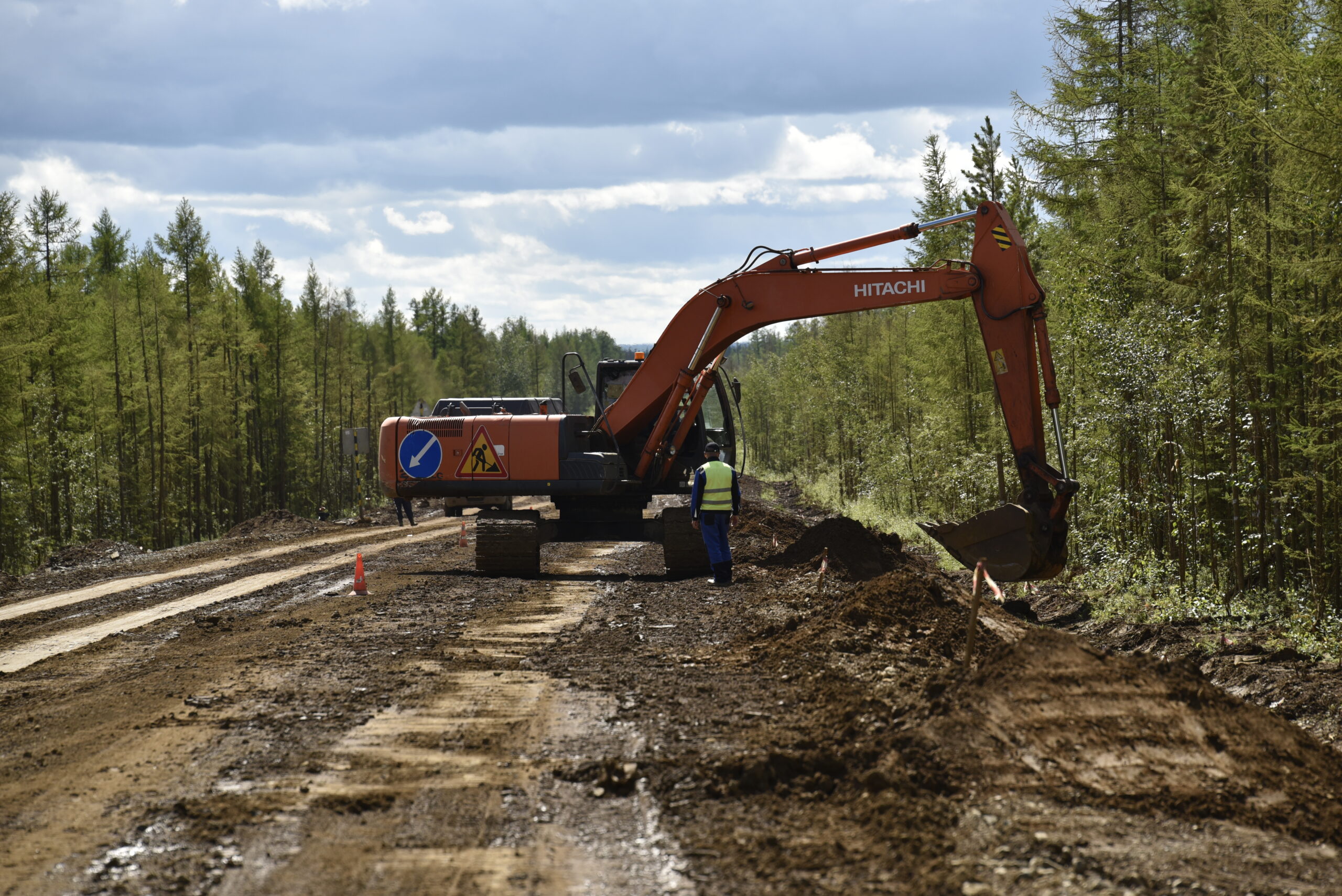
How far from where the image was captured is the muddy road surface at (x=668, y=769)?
4500 millimetres

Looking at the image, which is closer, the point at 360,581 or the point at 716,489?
the point at 716,489

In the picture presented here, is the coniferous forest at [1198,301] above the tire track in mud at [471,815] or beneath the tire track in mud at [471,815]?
above

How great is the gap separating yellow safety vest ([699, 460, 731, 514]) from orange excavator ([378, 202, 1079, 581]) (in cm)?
130

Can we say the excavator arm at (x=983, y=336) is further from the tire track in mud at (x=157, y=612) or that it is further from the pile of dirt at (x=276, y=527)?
the pile of dirt at (x=276, y=527)

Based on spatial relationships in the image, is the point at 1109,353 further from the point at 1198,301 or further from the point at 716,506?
the point at 716,506

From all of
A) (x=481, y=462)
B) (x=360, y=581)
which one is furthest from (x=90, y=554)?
(x=481, y=462)

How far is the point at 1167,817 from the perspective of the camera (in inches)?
197

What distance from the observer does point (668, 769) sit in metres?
5.76

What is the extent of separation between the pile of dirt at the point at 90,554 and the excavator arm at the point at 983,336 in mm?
13357

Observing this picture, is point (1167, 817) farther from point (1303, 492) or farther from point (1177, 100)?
point (1177, 100)

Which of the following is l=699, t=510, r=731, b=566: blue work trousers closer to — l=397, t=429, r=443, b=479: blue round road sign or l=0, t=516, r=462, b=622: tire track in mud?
l=397, t=429, r=443, b=479: blue round road sign

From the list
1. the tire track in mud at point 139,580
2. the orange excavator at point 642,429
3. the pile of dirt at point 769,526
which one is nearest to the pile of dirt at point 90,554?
the tire track in mud at point 139,580

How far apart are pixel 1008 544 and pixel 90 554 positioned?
66.6ft

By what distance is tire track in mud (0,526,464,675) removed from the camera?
35.5 ft
